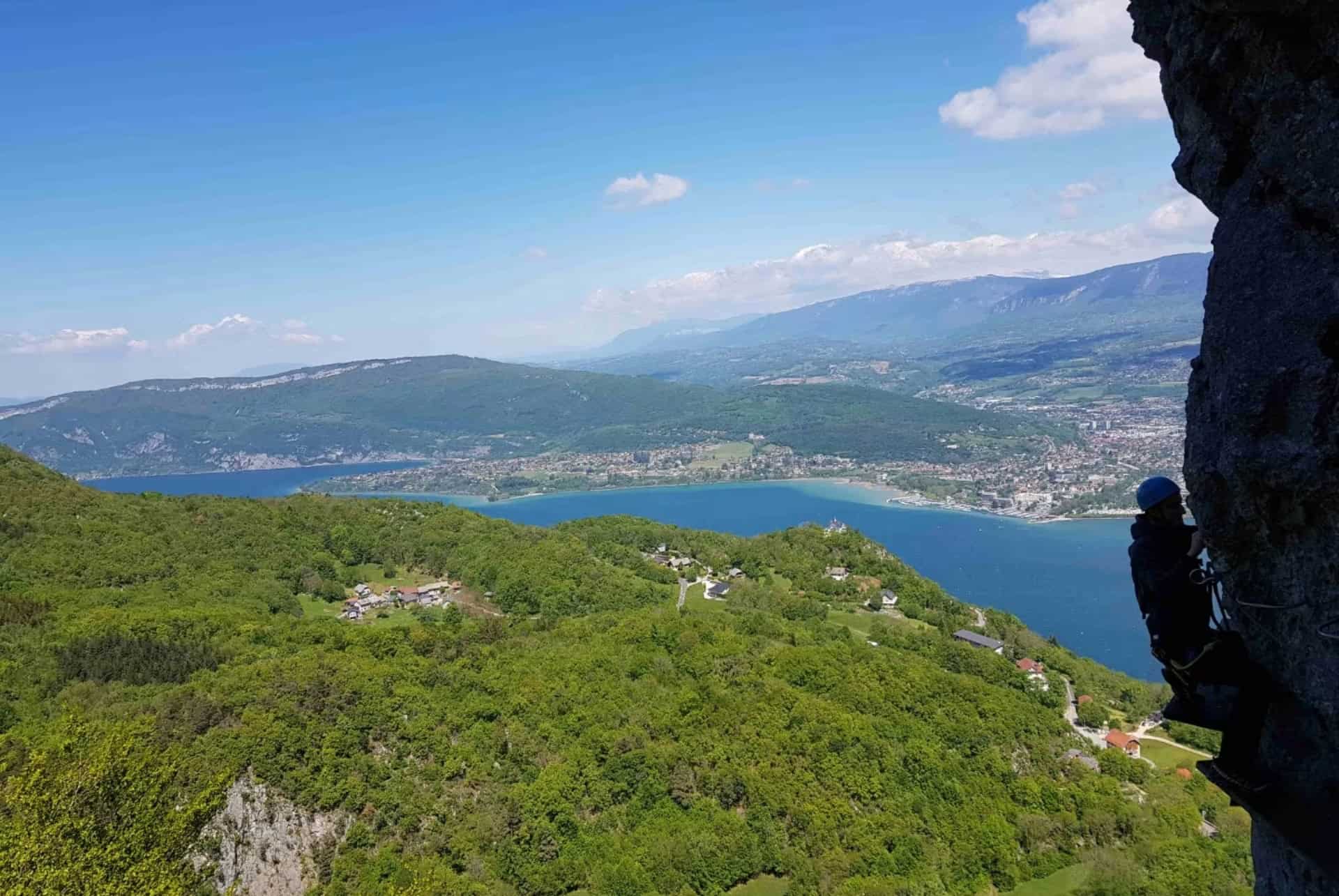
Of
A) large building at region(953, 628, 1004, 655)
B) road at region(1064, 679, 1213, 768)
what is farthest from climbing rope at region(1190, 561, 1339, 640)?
large building at region(953, 628, 1004, 655)

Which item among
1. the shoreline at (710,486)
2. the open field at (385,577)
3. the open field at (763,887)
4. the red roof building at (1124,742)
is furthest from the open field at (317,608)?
the shoreline at (710,486)

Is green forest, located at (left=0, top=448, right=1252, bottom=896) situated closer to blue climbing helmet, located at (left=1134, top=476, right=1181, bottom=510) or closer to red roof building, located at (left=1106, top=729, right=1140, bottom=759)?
red roof building, located at (left=1106, top=729, right=1140, bottom=759)

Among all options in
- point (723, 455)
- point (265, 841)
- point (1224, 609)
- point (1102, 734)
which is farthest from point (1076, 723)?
point (723, 455)

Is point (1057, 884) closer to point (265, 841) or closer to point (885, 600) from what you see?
point (265, 841)

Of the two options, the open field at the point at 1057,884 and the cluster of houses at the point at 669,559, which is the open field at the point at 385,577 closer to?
the cluster of houses at the point at 669,559

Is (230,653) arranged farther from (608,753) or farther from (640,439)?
(640,439)

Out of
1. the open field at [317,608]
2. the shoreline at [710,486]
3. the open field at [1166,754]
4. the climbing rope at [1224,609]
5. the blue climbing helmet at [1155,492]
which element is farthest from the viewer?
the shoreline at [710,486]
